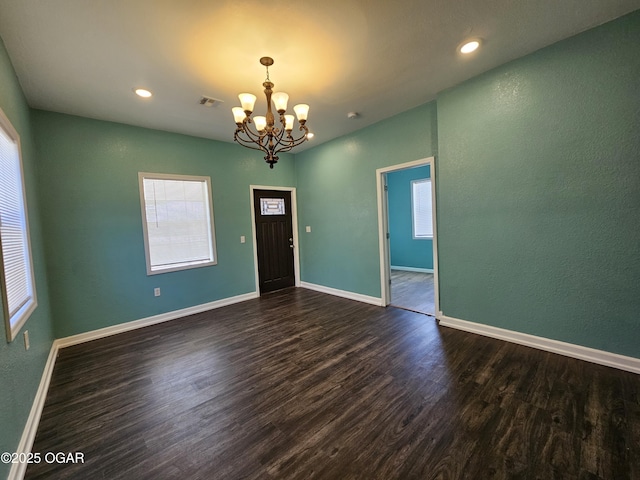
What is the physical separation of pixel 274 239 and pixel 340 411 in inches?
148

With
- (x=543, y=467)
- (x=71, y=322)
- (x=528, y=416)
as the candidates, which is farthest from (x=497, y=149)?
(x=71, y=322)

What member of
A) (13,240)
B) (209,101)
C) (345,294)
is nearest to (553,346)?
(345,294)

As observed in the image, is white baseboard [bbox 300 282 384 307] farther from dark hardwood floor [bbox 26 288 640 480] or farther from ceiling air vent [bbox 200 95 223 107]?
ceiling air vent [bbox 200 95 223 107]

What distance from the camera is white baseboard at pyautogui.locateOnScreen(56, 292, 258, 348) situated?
3178 mm

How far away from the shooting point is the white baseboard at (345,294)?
4.15m

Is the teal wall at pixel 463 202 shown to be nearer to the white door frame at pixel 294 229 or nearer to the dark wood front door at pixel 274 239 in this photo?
the white door frame at pixel 294 229

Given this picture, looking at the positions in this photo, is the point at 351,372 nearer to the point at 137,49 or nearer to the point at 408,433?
the point at 408,433

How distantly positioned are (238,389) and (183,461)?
66 centimetres

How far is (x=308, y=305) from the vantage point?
425 cm

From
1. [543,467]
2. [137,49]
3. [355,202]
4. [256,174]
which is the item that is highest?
[137,49]

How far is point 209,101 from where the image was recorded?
2998 millimetres

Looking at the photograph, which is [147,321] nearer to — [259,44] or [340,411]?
[340,411]

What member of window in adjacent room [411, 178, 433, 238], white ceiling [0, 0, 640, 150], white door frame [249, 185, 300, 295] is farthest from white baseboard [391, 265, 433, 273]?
white ceiling [0, 0, 640, 150]

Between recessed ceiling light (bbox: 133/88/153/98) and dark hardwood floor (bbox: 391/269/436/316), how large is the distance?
418cm
